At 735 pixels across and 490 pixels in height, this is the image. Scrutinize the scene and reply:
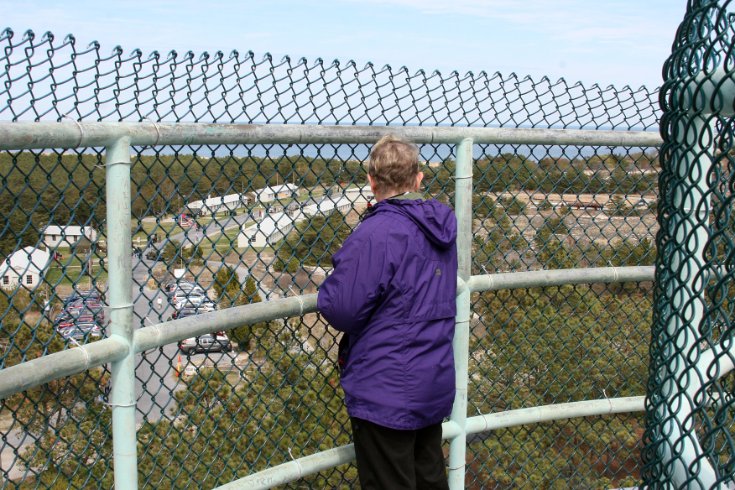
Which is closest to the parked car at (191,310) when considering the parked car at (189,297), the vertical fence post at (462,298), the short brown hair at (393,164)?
the parked car at (189,297)

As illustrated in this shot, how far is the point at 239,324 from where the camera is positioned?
132 inches

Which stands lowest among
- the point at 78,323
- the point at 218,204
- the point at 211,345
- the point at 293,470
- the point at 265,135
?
the point at 293,470

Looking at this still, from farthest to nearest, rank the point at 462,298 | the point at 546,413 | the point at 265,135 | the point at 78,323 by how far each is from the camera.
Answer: the point at 546,413 → the point at 462,298 → the point at 265,135 → the point at 78,323

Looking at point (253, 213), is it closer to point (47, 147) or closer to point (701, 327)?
point (47, 147)

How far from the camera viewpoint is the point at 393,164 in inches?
134

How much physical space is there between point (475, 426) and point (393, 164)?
5.08ft

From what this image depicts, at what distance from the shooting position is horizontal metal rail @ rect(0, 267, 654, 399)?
2654 millimetres

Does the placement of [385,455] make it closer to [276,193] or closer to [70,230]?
[276,193]

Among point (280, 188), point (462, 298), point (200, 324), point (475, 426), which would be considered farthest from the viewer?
point (475, 426)

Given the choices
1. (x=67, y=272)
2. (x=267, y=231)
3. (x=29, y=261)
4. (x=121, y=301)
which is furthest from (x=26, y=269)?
(x=267, y=231)

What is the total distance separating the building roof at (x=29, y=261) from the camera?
2637 mm

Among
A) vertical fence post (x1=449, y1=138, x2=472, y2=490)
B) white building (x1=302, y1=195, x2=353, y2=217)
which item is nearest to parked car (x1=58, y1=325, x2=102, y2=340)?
white building (x1=302, y1=195, x2=353, y2=217)

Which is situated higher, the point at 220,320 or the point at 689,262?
the point at 689,262

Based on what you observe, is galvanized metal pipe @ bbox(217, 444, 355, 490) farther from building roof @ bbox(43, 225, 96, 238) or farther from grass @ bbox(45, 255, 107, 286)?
building roof @ bbox(43, 225, 96, 238)
